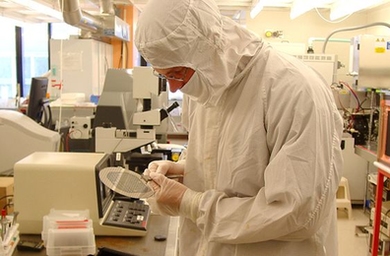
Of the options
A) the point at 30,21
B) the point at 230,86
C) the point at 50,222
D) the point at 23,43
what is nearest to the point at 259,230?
the point at 230,86

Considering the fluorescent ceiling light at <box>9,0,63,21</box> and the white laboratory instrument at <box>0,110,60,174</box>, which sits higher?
the fluorescent ceiling light at <box>9,0,63,21</box>

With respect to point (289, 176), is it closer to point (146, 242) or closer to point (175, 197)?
point (175, 197)

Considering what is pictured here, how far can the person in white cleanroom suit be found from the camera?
0.92 m

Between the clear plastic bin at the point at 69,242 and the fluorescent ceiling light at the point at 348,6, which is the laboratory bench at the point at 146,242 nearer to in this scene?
the clear plastic bin at the point at 69,242

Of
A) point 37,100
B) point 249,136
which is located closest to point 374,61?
point 37,100

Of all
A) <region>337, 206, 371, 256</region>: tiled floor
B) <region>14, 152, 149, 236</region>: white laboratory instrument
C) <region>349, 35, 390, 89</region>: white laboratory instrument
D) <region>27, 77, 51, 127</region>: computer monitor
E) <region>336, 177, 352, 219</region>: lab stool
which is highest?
<region>349, 35, 390, 89</region>: white laboratory instrument

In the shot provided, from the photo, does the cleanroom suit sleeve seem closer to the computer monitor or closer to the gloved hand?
the gloved hand

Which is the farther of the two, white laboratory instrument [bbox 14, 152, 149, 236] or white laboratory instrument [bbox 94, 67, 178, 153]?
white laboratory instrument [bbox 94, 67, 178, 153]

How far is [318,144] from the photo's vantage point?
92cm

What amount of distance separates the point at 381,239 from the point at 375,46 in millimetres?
1875

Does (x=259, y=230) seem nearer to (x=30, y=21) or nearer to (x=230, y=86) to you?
(x=230, y=86)

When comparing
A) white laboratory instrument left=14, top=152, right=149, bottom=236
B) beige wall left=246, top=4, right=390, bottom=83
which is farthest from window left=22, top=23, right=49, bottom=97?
white laboratory instrument left=14, top=152, right=149, bottom=236

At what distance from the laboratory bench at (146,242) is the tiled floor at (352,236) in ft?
7.48

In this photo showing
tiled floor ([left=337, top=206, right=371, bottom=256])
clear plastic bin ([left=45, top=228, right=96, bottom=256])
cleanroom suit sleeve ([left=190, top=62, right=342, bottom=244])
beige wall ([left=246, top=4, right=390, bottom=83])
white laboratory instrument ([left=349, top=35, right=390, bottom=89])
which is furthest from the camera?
beige wall ([left=246, top=4, right=390, bottom=83])
